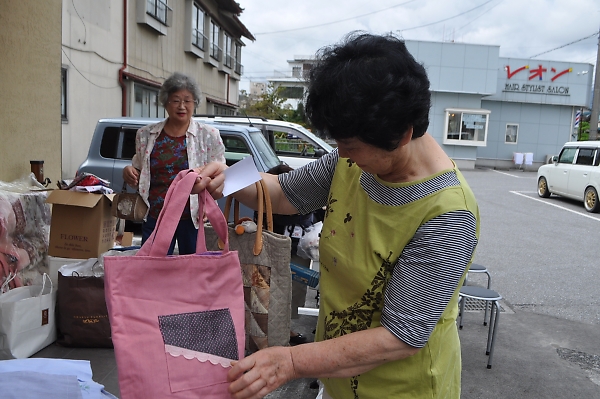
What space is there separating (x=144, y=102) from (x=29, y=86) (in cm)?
967

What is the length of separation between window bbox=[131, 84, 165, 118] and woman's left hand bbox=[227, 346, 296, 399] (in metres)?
13.7

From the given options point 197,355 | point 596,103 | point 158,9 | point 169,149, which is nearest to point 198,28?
point 158,9

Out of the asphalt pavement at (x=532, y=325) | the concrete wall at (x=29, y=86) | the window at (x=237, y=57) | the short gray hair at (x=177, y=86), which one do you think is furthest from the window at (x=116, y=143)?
the window at (x=237, y=57)

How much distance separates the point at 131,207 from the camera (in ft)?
13.0

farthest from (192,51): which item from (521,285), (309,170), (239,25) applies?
(309,170)

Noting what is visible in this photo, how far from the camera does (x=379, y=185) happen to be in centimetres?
127

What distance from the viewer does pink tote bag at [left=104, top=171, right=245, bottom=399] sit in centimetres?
119

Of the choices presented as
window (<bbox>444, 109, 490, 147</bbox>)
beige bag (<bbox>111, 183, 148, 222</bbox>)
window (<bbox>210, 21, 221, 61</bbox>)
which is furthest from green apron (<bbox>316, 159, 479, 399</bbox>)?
window (<bbox>444, 109, 490, 147</bbox>)

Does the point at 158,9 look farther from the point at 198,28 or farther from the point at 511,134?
the point at 511,134

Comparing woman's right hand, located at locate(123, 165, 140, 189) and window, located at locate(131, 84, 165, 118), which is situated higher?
window, located at locate(131, 84, 165, 118)

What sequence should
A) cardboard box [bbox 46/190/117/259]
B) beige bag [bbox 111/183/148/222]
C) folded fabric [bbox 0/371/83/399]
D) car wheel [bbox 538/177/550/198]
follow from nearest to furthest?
folded fabric [bbox 0/371/83/399]
beige bag [bbox 111/183/148/222]
cardboard box [bbox 46/190/117/259]
car wheel [bbox 538/177/550/198]

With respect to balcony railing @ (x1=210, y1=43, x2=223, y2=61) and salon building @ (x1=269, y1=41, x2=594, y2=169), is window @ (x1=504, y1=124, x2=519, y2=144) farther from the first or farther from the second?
balcony railing @ (x1=210, y1=43, x2=223, y2=61)

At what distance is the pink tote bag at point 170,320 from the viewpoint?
119 cm

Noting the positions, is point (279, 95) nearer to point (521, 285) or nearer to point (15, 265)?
point (521, 285)
